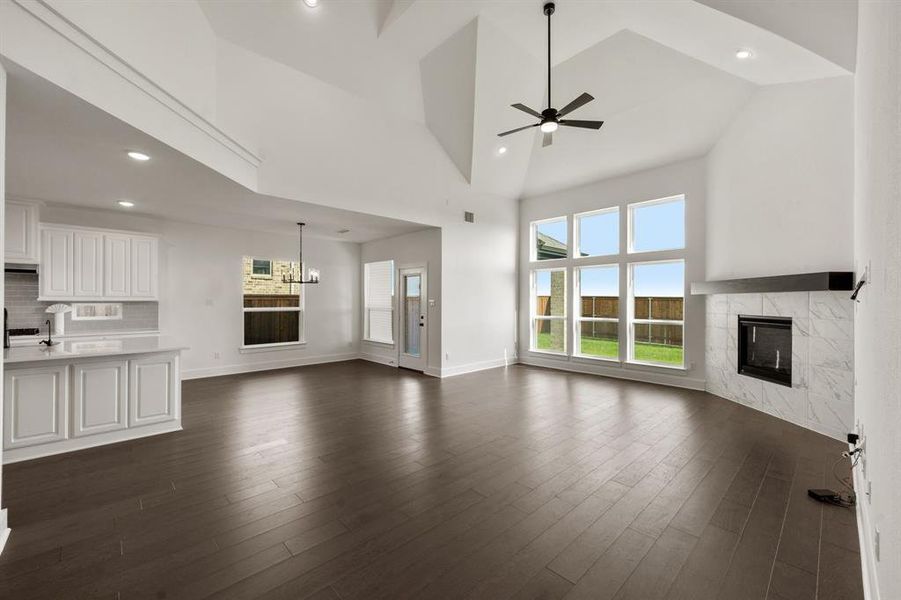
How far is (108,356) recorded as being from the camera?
3.61 meters

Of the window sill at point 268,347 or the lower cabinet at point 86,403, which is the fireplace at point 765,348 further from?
the window sill at point 268,347

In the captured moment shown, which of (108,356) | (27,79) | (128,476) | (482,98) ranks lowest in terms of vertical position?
(128,476)

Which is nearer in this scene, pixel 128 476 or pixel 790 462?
pixel 128 476

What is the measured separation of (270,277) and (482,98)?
17.4 ft

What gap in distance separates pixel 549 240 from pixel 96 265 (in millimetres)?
7706

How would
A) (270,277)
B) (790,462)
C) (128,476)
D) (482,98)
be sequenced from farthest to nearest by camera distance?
(270,277) → (482,98) → (790,462) → (128,476)

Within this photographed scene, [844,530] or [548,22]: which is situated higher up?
[548,22]

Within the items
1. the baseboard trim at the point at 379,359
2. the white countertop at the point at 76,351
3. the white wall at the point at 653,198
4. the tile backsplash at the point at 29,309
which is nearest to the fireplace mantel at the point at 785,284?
the white wall at the point at 653,198

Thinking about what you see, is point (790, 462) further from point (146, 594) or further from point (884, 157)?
point (146, 594)

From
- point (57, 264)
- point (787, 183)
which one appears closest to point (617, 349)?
point (787, 183)

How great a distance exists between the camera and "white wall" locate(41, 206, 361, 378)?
6359 millimetres

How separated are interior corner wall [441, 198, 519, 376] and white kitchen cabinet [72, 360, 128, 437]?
4.39 meters

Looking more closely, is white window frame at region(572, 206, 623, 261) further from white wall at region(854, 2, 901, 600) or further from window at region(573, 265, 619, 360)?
white wall at region(854, 2, 901, 600)

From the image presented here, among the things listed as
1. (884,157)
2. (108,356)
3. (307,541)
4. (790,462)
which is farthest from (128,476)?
(790,462)
